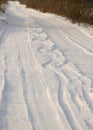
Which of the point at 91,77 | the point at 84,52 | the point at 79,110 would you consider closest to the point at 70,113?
the point at 79,110

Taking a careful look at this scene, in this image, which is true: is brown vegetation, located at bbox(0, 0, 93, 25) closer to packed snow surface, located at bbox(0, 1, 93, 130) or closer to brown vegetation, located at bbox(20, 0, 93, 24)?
brown vegetation, located at bbox(20, 0, 93, 24)

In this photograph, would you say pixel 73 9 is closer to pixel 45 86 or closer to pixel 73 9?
pixel 73 9

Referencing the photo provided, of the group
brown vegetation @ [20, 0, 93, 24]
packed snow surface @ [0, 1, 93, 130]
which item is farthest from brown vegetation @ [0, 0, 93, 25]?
packed snow surface @ [0, 1, 93, 130]

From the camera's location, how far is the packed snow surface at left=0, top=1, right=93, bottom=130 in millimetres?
4816

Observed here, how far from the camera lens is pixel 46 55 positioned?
879 centimetres

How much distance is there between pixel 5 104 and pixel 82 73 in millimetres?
2461

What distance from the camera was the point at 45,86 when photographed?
6223 millimetres

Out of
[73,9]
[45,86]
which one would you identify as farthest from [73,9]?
[45,86]

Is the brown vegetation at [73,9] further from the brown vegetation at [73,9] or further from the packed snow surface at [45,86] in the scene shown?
the packed snow surface at [45,86]

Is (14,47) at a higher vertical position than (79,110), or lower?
lower

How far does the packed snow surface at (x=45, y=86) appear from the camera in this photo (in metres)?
4.82

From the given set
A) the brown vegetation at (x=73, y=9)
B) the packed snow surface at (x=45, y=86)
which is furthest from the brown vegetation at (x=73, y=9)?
the packed snow surface at (x=45, y=86)

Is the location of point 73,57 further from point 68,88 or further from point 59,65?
point 68,88

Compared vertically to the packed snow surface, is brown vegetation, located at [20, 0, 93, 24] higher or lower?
lower
